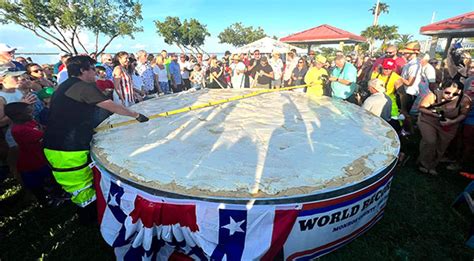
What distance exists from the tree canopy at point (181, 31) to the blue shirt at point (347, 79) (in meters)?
34.4

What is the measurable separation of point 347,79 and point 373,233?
2.85m

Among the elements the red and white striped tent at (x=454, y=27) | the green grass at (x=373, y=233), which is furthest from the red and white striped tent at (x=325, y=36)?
the green grass at (x=373, y=233)

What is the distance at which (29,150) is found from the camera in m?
2.93

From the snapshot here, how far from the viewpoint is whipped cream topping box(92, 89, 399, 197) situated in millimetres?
1912

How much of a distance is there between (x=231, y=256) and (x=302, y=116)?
7.41 ft

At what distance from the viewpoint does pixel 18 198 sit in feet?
10.5

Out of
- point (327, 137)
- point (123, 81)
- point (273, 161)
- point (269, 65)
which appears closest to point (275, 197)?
point (273, 161)

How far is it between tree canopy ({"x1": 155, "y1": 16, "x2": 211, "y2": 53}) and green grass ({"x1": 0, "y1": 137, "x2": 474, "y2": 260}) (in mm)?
35644

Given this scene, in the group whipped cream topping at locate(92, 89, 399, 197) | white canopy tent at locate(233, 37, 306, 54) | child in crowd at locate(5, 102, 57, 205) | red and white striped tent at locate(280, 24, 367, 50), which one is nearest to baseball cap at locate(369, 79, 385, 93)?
whipped cream topping at locate(92, 89, 399, 197)

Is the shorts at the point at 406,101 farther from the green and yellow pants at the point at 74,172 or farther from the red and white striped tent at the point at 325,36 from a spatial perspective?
the red and white striped tent at the point at 325,36

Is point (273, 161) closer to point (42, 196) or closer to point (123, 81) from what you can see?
point (42, 196)

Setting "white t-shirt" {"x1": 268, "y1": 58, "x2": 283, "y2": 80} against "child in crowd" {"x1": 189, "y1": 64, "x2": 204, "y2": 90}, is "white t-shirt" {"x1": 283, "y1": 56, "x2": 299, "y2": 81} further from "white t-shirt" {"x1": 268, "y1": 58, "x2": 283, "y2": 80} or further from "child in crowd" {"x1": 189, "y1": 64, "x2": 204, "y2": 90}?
"child in crowd" {"x1": 189, "y1": 64, "x2": 204, "y2": 90}

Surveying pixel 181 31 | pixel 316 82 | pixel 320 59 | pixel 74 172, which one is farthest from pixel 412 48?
pixel 181 31

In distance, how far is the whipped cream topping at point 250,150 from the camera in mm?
1912
